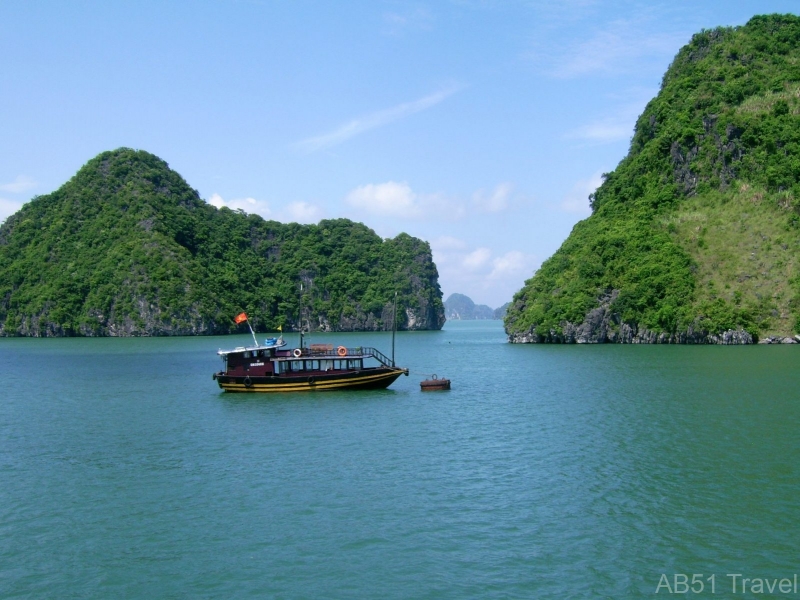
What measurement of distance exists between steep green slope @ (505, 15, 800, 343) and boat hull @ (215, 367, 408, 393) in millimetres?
62306

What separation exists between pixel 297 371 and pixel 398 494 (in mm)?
28079

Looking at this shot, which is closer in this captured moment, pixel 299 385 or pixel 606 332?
pixel 299 385

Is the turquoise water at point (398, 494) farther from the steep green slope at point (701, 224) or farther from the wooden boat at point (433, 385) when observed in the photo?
the steep green slope at point (701, 224)

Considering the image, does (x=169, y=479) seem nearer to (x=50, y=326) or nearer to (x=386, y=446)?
(x=386, y=446)

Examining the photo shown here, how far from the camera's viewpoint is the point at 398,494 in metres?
25.6

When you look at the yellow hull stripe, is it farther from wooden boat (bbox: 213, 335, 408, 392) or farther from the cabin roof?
the cabin roof

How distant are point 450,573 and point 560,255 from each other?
11167 cm

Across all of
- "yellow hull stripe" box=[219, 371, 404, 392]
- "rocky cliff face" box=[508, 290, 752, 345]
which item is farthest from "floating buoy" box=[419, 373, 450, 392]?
"rocky cliff face" box=[508, 290, 752, 345]

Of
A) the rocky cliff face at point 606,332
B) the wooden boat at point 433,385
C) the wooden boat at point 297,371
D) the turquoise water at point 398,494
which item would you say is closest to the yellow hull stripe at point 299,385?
the wooden boat at point 297,371

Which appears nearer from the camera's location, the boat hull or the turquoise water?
the turquoise water

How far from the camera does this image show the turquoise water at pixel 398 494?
1880cm

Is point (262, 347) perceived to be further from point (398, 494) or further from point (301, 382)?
point (398, 494)

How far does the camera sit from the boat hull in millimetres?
51750

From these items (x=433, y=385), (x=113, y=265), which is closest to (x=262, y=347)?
(x=433, y=385)
